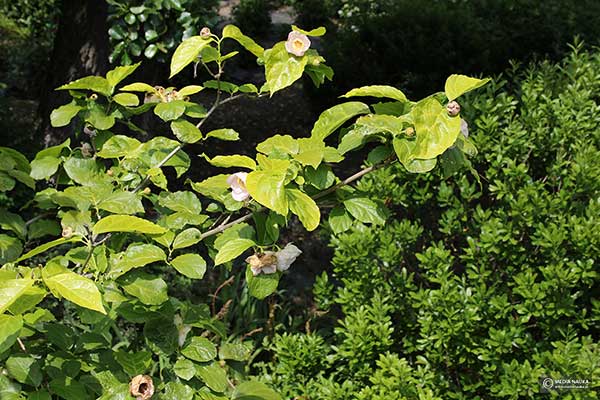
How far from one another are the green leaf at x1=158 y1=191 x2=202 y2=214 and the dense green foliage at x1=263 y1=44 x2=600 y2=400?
1.21 metres

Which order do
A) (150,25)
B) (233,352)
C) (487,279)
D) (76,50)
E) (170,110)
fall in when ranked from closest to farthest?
(170,110) < (233,352) < (487,279) < (150,25) < (76,50)

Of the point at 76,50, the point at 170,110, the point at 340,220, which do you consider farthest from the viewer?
the point at 76,50

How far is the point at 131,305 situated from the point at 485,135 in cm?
184

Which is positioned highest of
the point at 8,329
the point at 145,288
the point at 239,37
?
→ the point at 239,37

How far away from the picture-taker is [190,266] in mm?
1487

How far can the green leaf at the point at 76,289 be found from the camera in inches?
43.1

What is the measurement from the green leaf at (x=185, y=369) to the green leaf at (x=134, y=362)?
70 mm

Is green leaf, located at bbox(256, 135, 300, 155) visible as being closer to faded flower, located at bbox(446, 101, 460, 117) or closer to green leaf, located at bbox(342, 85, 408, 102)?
green leaf, located at bbox(342, 85, 408, 102)

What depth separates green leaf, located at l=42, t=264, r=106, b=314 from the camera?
109cm

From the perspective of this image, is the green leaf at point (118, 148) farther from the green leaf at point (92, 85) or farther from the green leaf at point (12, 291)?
the green leaf at point (12, 291)

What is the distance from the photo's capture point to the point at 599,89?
3121mm

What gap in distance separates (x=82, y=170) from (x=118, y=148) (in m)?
0.11

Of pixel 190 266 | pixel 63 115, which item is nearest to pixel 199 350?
pixel 190 266

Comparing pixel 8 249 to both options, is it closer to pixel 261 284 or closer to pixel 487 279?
pixel 261 284
